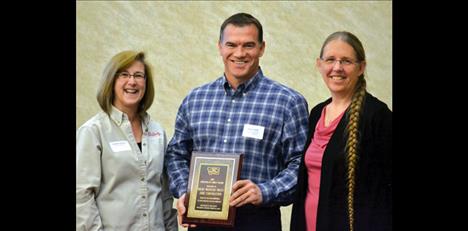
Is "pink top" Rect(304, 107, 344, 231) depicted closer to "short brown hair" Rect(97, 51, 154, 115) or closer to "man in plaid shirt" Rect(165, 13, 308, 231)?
"man in plaid shirt" Rect(165, 13, 308, 231)

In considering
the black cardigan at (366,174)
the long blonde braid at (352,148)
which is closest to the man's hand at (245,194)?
the black cardigan at (366,174)

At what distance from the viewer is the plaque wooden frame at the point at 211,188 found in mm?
3277

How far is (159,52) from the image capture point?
548 cm

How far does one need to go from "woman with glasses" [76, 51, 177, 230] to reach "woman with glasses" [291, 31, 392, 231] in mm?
835

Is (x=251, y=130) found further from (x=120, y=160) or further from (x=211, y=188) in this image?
(x=120, y=160)

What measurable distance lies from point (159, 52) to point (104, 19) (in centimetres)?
49

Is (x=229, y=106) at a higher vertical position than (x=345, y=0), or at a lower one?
lower

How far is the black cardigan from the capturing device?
302 centimetres

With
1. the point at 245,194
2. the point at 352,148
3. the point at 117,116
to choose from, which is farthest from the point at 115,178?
the point at 352,148

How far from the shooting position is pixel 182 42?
5.46 m

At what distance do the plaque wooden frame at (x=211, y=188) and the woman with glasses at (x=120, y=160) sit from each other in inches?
8.0
